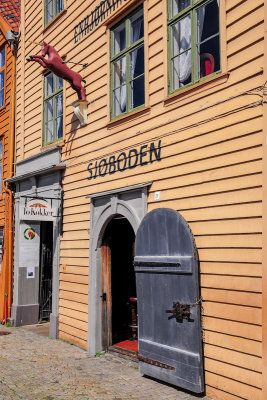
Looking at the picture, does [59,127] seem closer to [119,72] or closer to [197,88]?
[119,72]

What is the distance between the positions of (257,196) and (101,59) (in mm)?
4769

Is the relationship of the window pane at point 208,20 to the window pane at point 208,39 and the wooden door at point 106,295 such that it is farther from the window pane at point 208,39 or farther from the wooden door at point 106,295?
the wooden door at point 106,295

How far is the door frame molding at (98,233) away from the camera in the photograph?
25.7ft

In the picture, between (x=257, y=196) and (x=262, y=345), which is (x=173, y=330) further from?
(x=257, y=196)

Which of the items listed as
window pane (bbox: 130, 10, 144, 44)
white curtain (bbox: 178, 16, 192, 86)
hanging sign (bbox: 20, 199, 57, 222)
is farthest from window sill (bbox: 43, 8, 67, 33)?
white curtain (bbox: 178, 16, 192, 86)

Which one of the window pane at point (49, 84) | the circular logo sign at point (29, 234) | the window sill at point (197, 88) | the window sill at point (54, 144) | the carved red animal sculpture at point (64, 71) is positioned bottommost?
the circular logo sign at point (29, 234)

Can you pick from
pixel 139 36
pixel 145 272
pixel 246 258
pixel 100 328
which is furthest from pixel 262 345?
pixel 139 36

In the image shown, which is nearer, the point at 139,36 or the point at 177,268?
the point at 177,268

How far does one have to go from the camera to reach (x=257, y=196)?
5.32 metres

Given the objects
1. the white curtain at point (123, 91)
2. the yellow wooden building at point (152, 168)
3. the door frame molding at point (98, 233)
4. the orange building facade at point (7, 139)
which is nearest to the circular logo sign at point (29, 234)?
the yellow wooden building at point (152, 168)

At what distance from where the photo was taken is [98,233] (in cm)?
854

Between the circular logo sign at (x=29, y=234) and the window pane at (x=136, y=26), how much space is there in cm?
594

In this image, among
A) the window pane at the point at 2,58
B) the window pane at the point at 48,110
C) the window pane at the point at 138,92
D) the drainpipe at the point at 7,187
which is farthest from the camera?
the window pane at the point at 2,58

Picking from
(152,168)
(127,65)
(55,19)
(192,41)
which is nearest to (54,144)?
(55,19)
